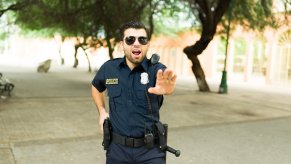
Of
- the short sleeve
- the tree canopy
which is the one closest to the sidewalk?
the short sleeve

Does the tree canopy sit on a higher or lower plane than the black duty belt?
higher

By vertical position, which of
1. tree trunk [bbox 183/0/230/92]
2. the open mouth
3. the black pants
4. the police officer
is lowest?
the black pants

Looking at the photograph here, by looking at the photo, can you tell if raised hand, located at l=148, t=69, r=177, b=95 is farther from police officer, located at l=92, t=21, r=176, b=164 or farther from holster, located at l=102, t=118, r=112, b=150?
holster, located at l=102, t=118, r=112, b=150

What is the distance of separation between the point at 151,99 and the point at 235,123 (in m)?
6.85

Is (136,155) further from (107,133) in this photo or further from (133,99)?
(133,99)

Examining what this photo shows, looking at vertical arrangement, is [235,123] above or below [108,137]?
below

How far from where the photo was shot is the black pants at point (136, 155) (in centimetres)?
319

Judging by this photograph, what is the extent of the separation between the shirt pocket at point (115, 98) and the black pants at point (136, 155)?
337 millimetres

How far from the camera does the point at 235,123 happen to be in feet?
31.3

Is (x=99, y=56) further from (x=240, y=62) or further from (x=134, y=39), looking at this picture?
(x=134, y=39)

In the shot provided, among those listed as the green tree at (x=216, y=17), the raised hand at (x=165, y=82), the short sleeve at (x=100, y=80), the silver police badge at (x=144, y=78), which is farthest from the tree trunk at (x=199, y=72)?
the raised hand at (x=165, y=82)

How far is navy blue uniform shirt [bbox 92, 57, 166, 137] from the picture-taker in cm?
315

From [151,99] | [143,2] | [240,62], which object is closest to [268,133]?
[151,99]

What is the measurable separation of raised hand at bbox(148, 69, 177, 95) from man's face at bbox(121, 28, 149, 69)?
38cm
